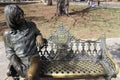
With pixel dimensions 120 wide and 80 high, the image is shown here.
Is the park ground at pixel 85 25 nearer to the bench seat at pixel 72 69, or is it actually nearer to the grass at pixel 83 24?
the grass at pixel 83 24

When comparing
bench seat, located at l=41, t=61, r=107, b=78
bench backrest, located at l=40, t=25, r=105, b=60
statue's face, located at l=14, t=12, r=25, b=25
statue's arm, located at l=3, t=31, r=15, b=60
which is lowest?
bench seat, located at l=41, t=61, r=107, b=78

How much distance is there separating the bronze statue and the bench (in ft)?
1.45

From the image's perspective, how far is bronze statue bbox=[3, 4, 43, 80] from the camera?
16.3 ft

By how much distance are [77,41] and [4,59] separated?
123 inches

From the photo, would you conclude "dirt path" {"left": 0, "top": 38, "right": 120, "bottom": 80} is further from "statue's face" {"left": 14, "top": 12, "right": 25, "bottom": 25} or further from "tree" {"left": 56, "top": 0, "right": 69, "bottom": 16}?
"tree" {"left": 56, "top": 0, "right": 69, "bottom": 16}

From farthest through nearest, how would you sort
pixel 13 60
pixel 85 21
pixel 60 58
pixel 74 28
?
pixel 85 21
pixel 74 28
pixel 60 58
pixel 13 60

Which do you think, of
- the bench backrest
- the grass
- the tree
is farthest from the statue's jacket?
the tree

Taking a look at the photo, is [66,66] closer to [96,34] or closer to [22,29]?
[22,29]

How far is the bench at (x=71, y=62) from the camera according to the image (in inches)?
212

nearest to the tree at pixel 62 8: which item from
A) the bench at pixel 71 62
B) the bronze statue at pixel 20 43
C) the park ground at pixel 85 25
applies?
the park ground at pixel 85 25

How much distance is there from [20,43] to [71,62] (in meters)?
1.36

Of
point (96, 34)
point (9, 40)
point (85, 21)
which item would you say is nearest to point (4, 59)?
point (9, 40)

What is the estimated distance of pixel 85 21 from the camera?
53.7 ft

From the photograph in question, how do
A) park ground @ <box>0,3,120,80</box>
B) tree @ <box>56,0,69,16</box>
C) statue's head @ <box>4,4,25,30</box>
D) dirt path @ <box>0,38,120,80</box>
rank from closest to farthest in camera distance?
1. statue's head @ <box>4,4,25,30</box>
2. dirt path @ <box>0,38,120,80</box>
3. park ground @ <box>0,3,120,80</box>
4. tree @ <box>56,0,69,16</box>
